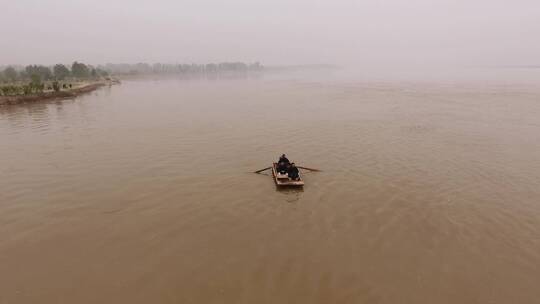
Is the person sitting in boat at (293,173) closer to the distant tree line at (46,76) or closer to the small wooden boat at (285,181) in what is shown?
the small wooden boat at (285,181)

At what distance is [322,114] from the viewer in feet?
147

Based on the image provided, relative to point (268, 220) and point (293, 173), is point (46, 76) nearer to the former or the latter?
point (293, 173)

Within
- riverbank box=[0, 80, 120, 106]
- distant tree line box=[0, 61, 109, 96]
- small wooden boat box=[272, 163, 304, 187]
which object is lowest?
small wooden boat box=[272, 163, 304, 187]

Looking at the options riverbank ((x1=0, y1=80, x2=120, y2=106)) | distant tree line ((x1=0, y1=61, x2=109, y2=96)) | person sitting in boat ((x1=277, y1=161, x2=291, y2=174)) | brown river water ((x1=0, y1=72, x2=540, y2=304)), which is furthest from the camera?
distant tree line ((x1=0, y1=61, x2=109, y2=96))

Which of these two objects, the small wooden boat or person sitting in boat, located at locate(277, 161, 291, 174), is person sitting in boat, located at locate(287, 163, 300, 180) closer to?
the small wooden boat

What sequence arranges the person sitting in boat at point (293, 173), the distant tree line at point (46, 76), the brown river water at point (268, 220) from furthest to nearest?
the distant tree line at point (46, 76)
the person sitting in boat at point (293, 173)
the brown river water at point (268, 220)

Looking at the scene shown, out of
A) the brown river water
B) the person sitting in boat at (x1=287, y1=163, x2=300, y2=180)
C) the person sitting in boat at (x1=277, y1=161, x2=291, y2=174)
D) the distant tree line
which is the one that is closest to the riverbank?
the distant tree line

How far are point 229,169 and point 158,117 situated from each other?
2546 centimetres

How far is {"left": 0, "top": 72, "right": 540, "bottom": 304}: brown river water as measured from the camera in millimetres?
11109

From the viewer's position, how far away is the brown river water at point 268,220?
437 inches

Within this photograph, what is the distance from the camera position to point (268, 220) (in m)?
15.5

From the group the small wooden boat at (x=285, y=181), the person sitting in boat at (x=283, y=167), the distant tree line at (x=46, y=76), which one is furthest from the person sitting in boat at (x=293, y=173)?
the distant tree line at (x=46, y=76)

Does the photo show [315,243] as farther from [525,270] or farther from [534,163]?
[534,163]

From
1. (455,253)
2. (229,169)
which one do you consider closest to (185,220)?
(229,169)
